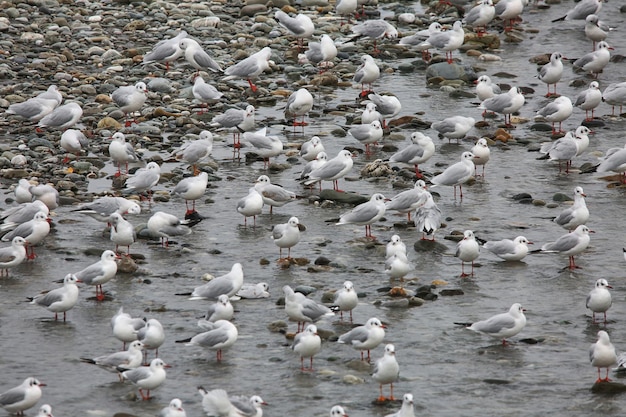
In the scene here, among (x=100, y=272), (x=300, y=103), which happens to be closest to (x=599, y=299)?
(x=100, y=272)

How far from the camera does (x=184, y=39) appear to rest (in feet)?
73.7

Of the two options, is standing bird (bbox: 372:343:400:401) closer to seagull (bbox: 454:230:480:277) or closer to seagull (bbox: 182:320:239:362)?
seagull (bbox: 182:320:239:362)

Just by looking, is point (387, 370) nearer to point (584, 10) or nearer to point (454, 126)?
point (454, 126)

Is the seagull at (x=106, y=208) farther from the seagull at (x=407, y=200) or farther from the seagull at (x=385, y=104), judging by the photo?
the seagull at (x=385, y=104)

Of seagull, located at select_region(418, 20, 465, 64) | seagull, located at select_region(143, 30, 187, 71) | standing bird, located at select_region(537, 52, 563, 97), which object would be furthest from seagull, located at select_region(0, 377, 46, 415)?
seagull, located at select_region(418, 20, 465, 64)

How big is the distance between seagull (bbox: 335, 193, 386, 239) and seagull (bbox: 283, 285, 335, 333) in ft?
9.71

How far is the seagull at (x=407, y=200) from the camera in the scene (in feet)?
51.2

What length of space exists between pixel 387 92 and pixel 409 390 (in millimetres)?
11502

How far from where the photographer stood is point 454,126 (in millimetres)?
18797

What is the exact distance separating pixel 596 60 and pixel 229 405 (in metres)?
14.8

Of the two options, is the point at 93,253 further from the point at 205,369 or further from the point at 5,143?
the point at 5,143

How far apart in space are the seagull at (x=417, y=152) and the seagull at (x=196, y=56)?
19.8ft

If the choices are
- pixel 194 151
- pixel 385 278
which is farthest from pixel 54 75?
pixel 385 278

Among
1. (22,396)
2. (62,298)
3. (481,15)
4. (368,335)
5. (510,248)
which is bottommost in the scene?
(481,15)
